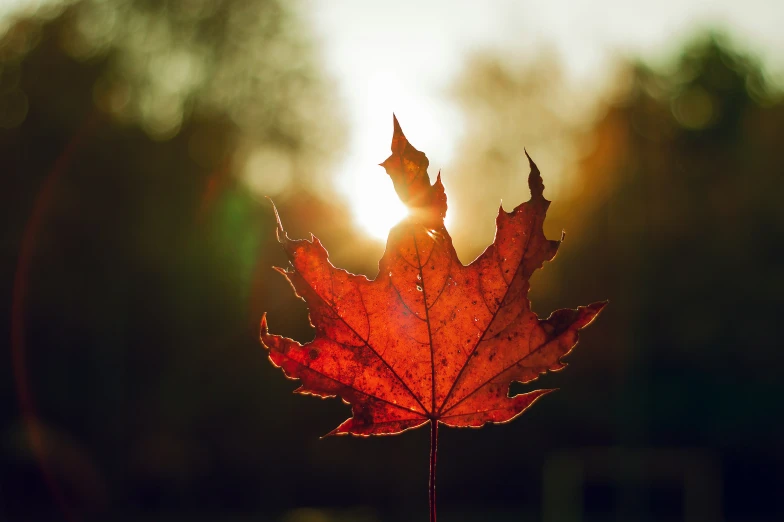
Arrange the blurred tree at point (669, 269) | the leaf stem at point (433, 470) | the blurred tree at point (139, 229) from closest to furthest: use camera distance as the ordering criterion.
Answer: the leaf stem at point (433, 470) → the blurred tree at point (139, 229) → the blurred tree at point (669, 269)

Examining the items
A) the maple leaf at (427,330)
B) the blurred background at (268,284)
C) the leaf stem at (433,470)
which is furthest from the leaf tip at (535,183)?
the blurred background at (268,284)

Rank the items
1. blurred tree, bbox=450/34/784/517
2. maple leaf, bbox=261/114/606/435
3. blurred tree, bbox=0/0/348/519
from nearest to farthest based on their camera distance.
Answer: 1. maple leaf, bbox=261/114/606/435
2. blurred tree, bbox=0/0/348/519
3. blurred tree, bbox=450/34/784/517

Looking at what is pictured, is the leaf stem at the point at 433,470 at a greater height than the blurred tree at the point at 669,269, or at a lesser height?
lesser

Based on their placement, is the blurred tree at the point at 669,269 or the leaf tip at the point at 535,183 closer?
the leaf tip at the point at 535,183

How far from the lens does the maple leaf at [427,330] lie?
2.91ft

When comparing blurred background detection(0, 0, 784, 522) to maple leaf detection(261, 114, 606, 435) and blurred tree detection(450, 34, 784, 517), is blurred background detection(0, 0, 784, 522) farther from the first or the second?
maple leaf detection(261, 114, 606, 435)

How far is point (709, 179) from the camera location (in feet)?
48.6

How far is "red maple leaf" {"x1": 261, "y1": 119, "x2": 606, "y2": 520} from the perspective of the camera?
89 centimetres

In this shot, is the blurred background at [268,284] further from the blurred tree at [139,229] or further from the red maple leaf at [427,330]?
the red maple leaf at [427,330]

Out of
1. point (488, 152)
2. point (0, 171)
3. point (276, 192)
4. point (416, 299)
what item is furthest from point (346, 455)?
point (416, 299)

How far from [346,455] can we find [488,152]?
6.69 metres

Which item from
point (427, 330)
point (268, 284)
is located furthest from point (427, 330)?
point (268, 284)

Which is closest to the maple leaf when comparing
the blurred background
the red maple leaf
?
the red maple leaf

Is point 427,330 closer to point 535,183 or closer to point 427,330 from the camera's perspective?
point 427,330
